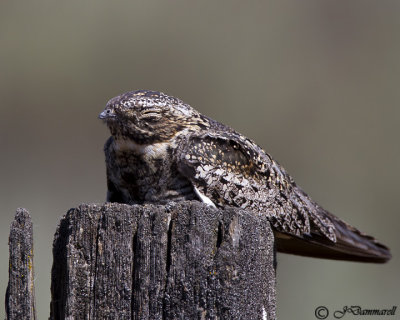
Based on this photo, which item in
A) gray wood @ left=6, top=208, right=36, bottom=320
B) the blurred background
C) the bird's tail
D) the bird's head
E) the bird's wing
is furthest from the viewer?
the blurred background

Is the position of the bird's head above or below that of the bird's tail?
above

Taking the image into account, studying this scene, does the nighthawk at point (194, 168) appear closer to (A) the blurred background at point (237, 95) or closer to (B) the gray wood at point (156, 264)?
(B) the gray wood at point (156, 264)

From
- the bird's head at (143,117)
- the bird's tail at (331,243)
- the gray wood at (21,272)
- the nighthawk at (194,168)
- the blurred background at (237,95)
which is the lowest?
the gray wood at (21,272)

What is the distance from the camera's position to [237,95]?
893 cm

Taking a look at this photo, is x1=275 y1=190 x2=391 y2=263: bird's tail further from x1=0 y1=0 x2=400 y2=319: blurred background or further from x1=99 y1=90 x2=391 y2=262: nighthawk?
x1=0 y1=0 x2=400 y2=319: blurred background

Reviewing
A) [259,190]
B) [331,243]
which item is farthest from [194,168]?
[331,243]

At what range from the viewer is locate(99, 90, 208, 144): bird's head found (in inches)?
166

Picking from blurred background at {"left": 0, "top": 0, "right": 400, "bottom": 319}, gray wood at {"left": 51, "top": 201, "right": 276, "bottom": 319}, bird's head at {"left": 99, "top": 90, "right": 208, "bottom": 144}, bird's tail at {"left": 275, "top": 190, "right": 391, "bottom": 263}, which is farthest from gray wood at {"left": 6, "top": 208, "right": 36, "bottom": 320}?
blurred background at {"left": 0, "top": 0, "right": 400, "bottom": 319}

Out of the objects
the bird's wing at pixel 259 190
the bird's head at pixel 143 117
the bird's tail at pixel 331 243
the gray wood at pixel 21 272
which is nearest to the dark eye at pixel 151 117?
the bird's head at pixel 143 117

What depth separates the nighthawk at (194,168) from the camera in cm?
404

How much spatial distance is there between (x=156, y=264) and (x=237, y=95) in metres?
6.32

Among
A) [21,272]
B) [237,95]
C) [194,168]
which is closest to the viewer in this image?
[21,272]

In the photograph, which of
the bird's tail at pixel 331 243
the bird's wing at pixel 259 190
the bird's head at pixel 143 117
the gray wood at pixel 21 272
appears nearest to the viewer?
the gray wood at pixel 21 272

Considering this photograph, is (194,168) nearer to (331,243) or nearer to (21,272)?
(331,243)
